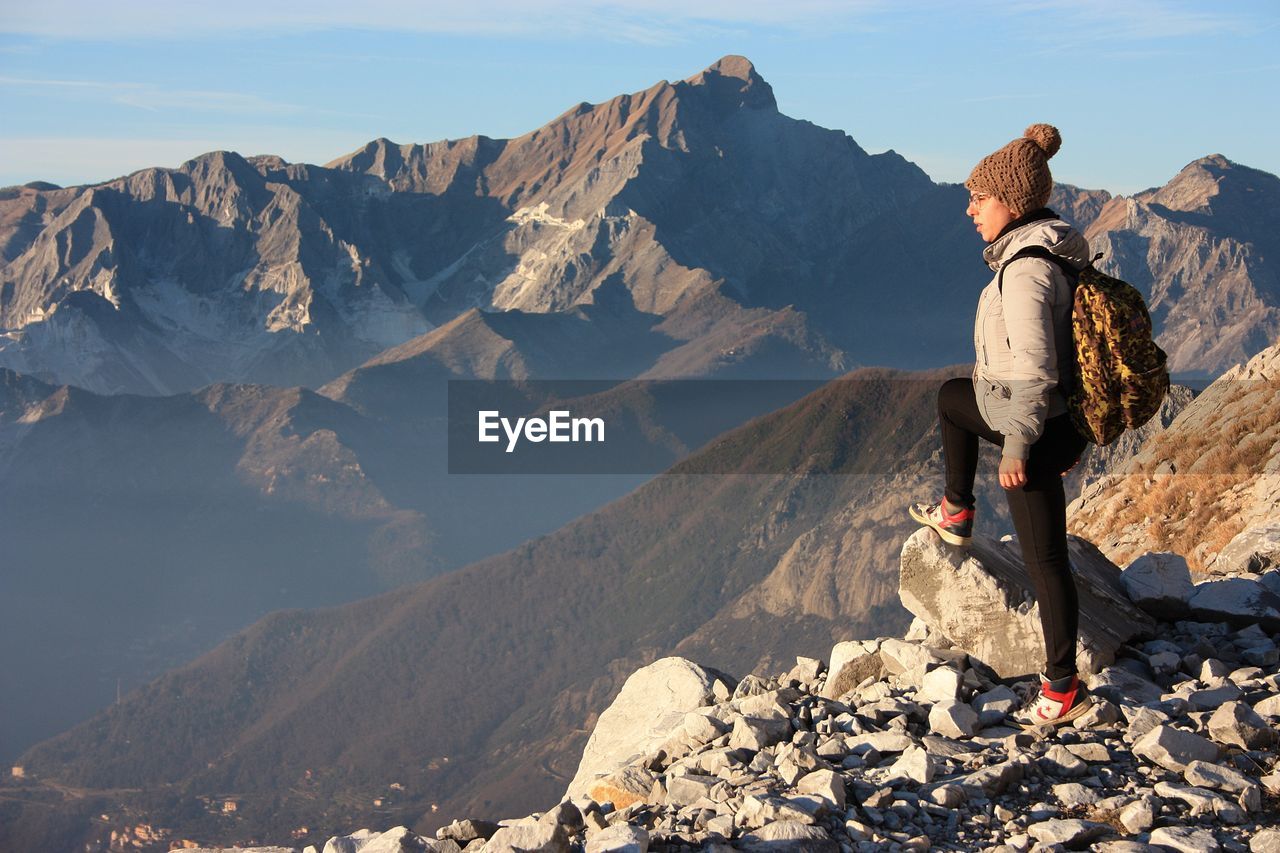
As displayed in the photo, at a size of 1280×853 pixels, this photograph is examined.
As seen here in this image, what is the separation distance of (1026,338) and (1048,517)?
4.32 feet

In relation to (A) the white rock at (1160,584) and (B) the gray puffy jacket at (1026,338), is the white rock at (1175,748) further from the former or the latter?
(A) the white rock at (1160,584)

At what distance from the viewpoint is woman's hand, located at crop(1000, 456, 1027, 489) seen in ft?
27.7

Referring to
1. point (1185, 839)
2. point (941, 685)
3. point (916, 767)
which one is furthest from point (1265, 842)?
point (941, 685)

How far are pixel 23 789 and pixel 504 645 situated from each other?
186 feet

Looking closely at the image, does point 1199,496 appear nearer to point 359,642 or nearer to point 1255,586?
point 1255,586

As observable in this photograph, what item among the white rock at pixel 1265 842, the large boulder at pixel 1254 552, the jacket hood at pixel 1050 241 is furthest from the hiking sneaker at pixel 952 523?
the large boulder at pixel 1254 552

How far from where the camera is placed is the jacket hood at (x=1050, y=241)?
8.38 meters

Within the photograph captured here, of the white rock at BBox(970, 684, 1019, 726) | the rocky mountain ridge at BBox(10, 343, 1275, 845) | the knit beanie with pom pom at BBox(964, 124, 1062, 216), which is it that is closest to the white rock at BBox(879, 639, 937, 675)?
the white rock at BBox(970, 684, 1019, 726)

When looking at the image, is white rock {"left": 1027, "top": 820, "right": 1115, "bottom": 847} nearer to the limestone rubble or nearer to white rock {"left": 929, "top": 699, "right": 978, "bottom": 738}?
the limestone rubble

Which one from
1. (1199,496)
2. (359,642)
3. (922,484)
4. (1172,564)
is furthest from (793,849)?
(359,642)

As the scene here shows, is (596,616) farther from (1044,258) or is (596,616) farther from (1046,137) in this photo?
(1044,258)

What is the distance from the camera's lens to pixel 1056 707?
8898 millimetres

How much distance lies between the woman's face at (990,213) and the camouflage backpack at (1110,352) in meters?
0.51

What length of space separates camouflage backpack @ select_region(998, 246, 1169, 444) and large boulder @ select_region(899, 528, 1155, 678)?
6.80 ft
